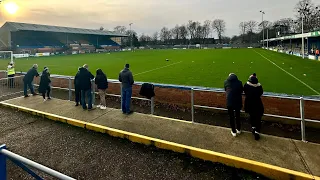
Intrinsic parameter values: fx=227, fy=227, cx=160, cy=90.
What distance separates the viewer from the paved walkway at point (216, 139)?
4.89 meters

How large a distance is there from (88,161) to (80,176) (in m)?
0.56

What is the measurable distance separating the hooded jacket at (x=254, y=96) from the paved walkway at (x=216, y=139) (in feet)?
2.40

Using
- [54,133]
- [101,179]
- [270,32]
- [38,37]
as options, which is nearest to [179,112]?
[54,133]

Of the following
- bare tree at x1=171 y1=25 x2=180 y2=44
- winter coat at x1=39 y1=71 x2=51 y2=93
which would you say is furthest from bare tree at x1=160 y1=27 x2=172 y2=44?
winter coat at x1=39 y1=71 x2=51 y2=93

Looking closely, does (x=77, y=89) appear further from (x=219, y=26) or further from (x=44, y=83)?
(x=219, y=26)

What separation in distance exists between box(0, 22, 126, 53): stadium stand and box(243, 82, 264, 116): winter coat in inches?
2281

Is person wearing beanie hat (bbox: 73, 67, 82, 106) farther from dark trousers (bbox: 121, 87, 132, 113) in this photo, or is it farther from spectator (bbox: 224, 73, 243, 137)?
spectator (bbox: 224, 73, 243, 137)

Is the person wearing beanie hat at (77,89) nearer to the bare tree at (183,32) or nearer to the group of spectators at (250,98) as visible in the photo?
the group of spectators at (250,98)

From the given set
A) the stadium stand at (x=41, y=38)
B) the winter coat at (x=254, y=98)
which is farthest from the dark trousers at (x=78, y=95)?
the stadium stand at (x=41, y=38)

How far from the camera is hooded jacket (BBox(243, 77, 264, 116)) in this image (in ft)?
19.3

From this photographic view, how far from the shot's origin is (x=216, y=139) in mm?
5984

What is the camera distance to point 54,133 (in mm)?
7066

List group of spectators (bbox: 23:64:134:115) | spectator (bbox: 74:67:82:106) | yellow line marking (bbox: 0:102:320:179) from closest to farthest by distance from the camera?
yellow line marking (bbox: 0:102:320:179)
group of spectators (bbox: 23:64:134:115)
spectator (bbox: 74:67:82:106)

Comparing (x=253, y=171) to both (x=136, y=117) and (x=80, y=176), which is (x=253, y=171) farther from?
(x=136, y=117)
